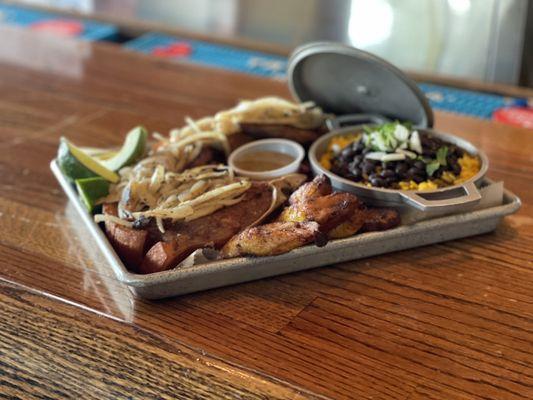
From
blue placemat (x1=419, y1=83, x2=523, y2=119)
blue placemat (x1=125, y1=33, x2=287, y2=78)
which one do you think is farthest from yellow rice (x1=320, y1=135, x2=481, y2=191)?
blue placemat (x1=125, y1=33, x2=287, y2=78)

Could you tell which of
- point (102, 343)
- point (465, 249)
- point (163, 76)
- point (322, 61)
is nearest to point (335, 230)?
point (465, 249)

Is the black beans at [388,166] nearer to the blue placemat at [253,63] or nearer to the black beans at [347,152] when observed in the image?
the black beans at [347,152]

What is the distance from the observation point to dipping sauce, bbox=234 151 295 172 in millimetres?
1542

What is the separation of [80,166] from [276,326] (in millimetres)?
550

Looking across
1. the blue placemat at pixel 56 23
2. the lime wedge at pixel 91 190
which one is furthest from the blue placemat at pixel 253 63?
the lime wedge at pixel 91 190

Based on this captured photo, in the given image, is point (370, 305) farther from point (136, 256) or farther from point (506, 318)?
point (136, 256)

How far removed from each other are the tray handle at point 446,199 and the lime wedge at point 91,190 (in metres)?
0.55

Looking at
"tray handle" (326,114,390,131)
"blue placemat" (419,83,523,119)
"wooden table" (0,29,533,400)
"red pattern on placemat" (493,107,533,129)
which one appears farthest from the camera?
"blue placemat" (419,83,523,119)

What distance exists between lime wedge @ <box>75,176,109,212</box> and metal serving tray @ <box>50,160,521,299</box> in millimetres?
18

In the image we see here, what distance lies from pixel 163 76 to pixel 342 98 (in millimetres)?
795

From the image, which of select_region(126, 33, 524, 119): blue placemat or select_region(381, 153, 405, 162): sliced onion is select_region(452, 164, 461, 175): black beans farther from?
select_region(126, 33, 524, 119): blue placemat

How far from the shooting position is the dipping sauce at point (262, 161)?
60.7 inches

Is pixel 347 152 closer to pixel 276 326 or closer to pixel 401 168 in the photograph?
pixel 401 168

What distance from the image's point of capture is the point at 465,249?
4.46ft
